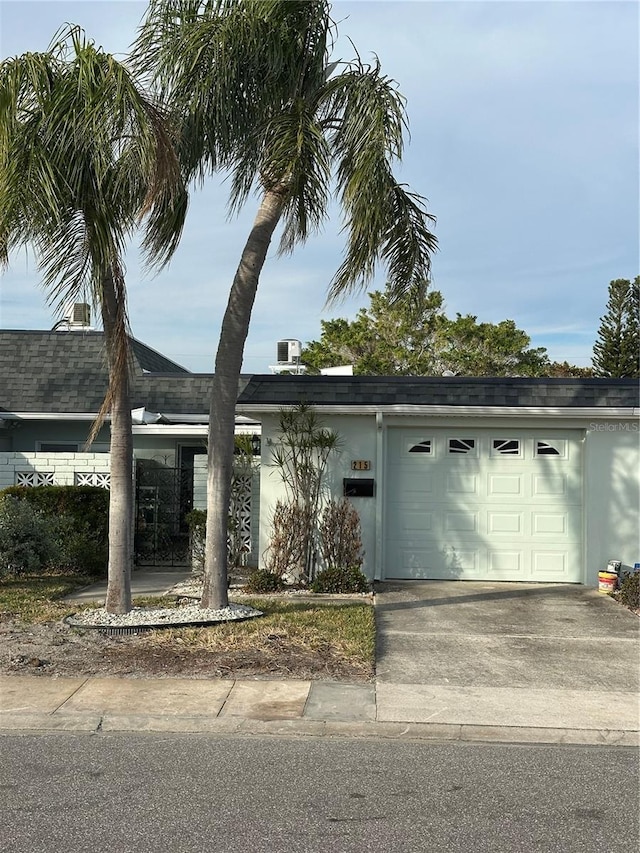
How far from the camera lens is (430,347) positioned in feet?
120

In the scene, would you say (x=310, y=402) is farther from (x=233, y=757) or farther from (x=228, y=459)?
(x=233, y=757)

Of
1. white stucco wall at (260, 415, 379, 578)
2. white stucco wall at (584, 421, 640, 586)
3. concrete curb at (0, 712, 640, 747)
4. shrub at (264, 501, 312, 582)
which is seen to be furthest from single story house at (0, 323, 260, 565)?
concrete curb at (0, 712, 640, 747)

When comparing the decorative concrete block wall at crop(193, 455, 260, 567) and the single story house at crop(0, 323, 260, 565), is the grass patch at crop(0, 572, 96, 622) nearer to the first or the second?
the single story house at crop(0, 323, 260, 565)

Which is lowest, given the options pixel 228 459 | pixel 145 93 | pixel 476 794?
pixel 476 794

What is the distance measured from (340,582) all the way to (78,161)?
6323 mm

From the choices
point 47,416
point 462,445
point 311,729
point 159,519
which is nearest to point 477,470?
point 462,445

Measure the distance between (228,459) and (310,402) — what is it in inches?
122

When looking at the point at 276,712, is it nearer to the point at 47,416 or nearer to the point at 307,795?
the point at 307,795

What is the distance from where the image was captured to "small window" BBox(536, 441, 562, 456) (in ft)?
42.6

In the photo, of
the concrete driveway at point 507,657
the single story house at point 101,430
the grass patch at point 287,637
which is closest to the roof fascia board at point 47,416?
the single story house at point 101,430

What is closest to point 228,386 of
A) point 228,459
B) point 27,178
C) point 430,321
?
point 228,459

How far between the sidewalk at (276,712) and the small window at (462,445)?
238 inches

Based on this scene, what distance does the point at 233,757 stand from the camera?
5961 mm

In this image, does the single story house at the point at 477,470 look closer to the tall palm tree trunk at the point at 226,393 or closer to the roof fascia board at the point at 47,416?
the tall palm tree trunk at the point at 226,393
